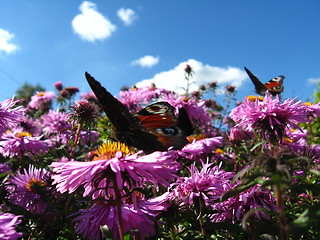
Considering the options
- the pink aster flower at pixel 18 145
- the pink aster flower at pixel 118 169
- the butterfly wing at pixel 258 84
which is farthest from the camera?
the butterfly wing at pixel 258 84

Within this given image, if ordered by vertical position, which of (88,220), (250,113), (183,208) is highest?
(250,113)

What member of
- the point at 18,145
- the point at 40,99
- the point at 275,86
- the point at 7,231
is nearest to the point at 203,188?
the point at 7,231

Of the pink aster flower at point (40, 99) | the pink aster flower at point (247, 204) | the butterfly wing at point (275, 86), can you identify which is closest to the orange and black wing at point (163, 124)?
the pink aster flower at point (247, 204)

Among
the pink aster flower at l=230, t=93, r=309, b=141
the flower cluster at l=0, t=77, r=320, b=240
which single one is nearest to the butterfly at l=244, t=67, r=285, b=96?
the flower cluster at l=0, t=77, r=320, b=240

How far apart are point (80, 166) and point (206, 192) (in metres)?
0.77

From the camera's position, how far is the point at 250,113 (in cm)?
239

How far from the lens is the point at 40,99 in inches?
322

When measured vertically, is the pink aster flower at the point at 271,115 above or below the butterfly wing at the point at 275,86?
below

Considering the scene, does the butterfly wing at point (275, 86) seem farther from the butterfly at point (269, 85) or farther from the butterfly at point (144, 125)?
the butterfly at point (144, 125)

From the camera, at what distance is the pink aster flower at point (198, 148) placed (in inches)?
112

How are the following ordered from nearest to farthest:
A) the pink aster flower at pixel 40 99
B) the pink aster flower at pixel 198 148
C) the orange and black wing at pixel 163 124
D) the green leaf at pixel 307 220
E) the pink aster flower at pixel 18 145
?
the green leaf at pixel 307 220 → the orange and black wing at pixel 163 124 → the pink aster flower at pixel 198 148 → the pink aster flower at pixel 18 145 → the pink aster flower at pixel 40 99

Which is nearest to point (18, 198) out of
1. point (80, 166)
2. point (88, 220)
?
point (88, 220)

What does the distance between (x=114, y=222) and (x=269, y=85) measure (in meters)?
3.48

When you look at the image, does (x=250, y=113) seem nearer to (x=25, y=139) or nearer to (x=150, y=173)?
(x=150, y=173)
